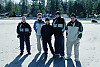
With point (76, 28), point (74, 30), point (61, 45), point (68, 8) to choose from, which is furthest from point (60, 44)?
point (68, 8)

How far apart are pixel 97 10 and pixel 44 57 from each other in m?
63.3

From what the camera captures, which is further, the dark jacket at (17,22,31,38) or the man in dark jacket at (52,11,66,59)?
the dark jacket at (17,22,31,38)

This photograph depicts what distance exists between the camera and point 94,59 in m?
6.25

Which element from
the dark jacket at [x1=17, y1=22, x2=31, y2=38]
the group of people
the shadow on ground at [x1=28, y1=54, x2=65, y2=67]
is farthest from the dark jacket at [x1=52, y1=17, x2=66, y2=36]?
the dark jacket at [x1=17, y1=22, x2=31, y2=38]

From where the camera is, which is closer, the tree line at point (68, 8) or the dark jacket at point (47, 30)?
the dark jacket at point (47, 30)

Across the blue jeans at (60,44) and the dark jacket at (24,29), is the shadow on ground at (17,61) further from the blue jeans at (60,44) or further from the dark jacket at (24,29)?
the blue jeans at (60,44)

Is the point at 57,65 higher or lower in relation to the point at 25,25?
lower

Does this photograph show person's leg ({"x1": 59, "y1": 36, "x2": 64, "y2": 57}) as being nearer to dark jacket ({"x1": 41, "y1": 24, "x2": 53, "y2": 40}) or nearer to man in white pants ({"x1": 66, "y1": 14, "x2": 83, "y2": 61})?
man in white pants ({"x1": 66, "y1": 14, "x2": 83, "y2": 61})

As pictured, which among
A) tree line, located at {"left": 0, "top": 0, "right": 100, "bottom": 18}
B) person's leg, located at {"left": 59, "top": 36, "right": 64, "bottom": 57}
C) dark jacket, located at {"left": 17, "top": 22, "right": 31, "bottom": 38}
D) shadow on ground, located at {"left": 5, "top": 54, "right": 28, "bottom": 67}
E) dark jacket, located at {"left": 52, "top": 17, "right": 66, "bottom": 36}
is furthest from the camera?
tree line, located at {"left": 0, "top": 0, "right": 100, "bottom": 18}

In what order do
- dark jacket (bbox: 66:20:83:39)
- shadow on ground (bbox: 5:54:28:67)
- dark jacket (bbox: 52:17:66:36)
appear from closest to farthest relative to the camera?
1. shadow on ground (bbox: 5:54:28:67)
2. dark jacket (bbox: 66:20:83:39)
3. dark jacket (bbox: 52:17:66:36)

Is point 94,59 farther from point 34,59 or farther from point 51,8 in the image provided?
point 51,8

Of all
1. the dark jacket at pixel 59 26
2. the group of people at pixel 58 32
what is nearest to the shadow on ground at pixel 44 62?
the group of people at pixel 58 32

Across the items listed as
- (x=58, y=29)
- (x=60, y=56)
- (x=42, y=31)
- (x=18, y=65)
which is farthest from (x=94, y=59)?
(x=18, y=65)

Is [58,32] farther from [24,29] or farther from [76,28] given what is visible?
[24,29]
